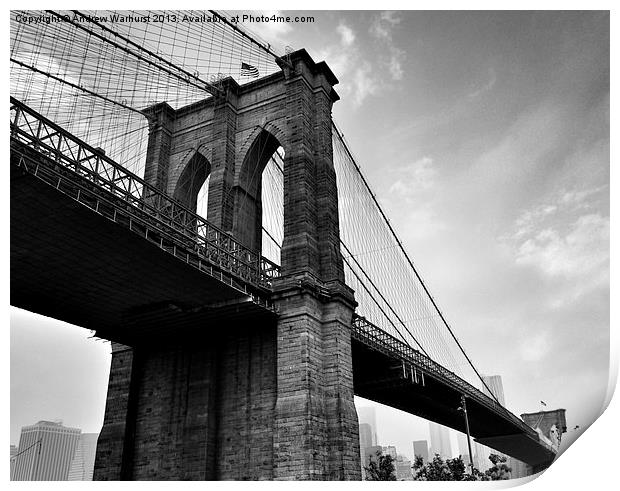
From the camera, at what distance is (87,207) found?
1684 centimetres

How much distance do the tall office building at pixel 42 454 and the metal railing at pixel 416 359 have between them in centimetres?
1382

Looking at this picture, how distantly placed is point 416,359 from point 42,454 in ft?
93.8

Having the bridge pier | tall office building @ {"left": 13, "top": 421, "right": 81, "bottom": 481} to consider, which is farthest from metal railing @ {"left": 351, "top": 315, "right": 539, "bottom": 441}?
tall office building @ {"left": 13, "top": 421, "right": 81, "bottom": 481}

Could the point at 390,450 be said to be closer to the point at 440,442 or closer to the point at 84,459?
the point at 440,442

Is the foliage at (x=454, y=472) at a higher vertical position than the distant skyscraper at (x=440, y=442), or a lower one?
lower

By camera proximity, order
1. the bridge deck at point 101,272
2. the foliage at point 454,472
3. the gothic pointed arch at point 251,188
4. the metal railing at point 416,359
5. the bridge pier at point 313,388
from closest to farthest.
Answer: the bridge deck at point 101,272
the bridge pier at point 313,388
the gothic pointed arch at point 251,188
the metal railing at point 416,359
the foliage at point 454,472

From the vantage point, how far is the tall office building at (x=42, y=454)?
15.3 metres

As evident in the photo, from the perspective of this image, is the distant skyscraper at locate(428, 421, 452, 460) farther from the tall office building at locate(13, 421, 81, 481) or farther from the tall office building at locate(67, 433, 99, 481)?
the tall office building at locate(13, 421, 81, 481)

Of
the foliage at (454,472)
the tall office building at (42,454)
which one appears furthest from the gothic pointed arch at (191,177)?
the foliage at (454,472)

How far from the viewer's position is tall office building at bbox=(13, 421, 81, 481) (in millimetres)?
15328

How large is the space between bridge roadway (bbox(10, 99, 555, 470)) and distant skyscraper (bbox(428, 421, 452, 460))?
43.2 feet

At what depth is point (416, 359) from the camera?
133 feet

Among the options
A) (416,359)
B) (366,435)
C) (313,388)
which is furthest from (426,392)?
(313,388)

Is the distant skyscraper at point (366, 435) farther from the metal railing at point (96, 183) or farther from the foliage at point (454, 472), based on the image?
the metal railing at point (96, 183)
